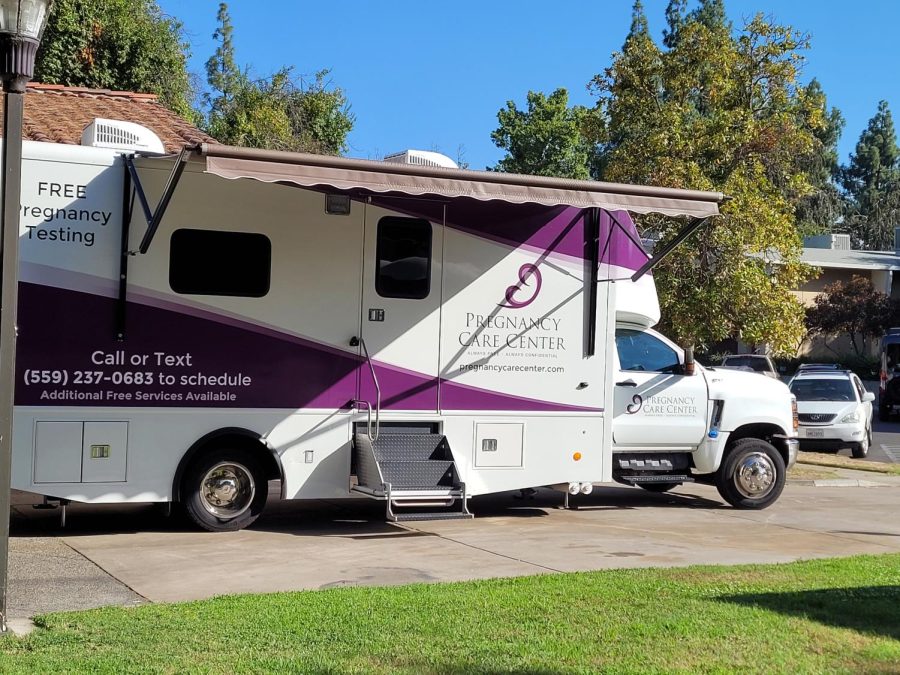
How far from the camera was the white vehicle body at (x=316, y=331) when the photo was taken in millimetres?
9164

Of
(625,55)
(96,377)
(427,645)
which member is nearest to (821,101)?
(625,55)

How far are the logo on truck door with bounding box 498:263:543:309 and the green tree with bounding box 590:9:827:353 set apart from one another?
7669 mm

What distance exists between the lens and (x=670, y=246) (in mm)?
10555

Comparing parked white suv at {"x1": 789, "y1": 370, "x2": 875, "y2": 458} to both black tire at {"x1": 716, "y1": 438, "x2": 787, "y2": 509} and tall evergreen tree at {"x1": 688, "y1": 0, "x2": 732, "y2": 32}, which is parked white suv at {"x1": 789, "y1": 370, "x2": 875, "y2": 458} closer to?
black tire at {"x1": 716, "y1": 438, "x2": 787, "y2": 509}

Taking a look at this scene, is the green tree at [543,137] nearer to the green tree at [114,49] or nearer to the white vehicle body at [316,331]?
the green tree at [114,49]

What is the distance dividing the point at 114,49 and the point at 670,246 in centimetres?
1562

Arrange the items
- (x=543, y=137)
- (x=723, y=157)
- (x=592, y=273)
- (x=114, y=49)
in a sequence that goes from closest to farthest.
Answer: (x=592, y=273) → (x=723, y=157) → (x=114, y=49) → (x=543, y=137)

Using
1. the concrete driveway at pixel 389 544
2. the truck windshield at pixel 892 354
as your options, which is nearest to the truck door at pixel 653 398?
the concrete driveway at pixel 389 544

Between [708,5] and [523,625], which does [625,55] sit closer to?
[523,625]

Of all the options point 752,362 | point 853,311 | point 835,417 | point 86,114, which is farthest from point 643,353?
point 853,311

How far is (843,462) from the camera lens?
63.7 feet

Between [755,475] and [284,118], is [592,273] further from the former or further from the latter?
[284,118]

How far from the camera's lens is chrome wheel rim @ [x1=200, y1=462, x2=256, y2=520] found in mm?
9750

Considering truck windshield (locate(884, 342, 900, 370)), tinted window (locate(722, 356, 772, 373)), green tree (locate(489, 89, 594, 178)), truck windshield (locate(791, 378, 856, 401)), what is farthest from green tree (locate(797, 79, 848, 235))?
truck windshield (locate(791, 378, 856, 401))
